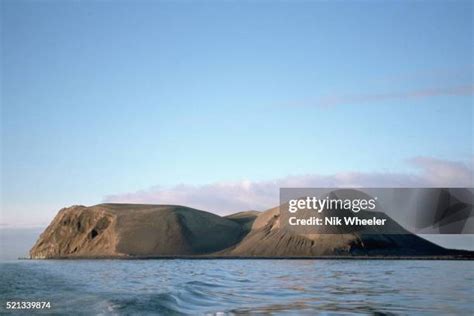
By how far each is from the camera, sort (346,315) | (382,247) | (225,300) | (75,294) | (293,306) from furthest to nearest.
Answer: (382,247), (75,294), (225,300), (293,306), (346,315)

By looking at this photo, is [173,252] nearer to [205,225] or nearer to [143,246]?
[143,246]

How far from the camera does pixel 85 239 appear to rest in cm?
19050

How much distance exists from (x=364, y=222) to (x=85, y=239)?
301 feet

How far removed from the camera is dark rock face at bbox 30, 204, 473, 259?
16325 centimetres

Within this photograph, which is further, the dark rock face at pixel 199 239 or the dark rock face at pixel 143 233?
the dark rock face at pixel 143 233

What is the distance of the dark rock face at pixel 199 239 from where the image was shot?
16325cm

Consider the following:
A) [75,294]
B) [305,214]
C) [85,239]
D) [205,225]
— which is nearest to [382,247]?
[305,214]

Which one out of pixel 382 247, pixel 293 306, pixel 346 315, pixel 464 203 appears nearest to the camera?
pixel 346 315

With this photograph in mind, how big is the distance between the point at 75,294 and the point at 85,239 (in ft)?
548

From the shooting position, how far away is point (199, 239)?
586ft

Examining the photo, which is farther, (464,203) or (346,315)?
(464,203)

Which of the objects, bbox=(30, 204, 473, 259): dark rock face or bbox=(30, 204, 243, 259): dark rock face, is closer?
bbox=(30, 204, 473, 259): dark rock face

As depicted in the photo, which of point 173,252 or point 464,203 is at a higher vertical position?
point 464,203

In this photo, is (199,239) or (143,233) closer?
(143,233)
